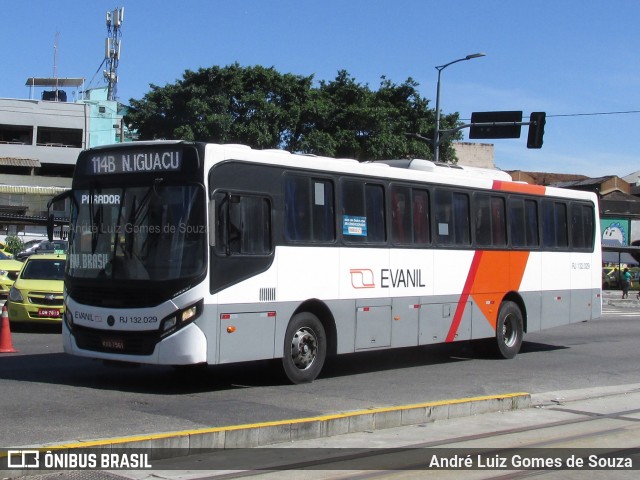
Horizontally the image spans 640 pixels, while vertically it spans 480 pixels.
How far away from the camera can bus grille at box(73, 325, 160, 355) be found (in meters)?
11.1

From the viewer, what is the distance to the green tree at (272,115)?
147 feet

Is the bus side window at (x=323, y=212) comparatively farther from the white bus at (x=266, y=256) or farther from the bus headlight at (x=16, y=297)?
the bus headlight at (x=16, y=297)

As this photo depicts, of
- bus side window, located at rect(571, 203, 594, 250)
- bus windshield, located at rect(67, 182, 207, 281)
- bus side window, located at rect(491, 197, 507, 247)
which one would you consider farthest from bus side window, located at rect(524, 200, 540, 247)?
bus windshield, located at rect(67, 182, 207, 281)

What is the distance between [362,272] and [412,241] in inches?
58.9

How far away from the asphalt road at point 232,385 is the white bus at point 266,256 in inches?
21.6

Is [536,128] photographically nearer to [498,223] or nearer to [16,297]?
[498,223]

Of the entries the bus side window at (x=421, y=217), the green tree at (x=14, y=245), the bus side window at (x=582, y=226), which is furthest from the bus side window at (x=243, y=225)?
the green tree at (x=14, y=245)

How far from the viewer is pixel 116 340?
11336 mm

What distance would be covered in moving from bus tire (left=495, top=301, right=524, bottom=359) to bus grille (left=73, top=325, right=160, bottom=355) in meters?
7.75

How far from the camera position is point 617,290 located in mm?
53312

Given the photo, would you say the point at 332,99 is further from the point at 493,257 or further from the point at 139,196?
the point at 139,196

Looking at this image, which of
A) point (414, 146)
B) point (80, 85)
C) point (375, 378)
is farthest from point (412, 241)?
point (80, 85)

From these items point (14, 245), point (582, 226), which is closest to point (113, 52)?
point (14, 245)

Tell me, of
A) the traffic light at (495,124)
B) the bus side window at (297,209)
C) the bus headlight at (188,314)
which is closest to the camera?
the bus headlight at (188,314)
